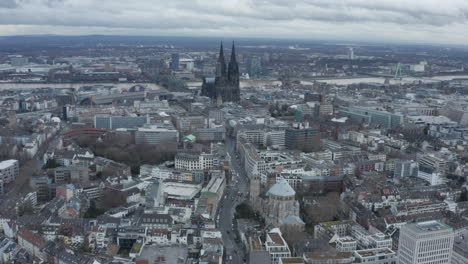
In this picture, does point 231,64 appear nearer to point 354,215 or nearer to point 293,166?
point 293,166

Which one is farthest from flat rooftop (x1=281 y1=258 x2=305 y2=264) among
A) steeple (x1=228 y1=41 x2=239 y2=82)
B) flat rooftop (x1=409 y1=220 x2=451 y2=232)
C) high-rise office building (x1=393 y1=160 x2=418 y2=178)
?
steeple (x1=228 y1=41 x2=239 y2=82)

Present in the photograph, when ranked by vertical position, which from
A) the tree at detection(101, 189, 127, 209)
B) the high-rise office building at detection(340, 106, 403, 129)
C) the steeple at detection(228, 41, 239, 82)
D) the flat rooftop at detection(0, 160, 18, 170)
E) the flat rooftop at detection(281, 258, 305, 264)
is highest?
the steeple at detection(228, 41, 239, 82)

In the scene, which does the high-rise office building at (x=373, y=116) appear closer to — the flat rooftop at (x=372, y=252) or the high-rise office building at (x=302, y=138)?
the high-rise office building at (x=302, y=138)

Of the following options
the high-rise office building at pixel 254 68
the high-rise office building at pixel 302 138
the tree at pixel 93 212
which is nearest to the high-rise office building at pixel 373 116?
the high-rise office building at pixel 302 138

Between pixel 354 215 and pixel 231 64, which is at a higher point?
pixel 231 64

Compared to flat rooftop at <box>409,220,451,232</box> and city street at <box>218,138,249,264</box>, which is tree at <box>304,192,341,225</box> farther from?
flat rooftop at <box>409,220,451,232</box>

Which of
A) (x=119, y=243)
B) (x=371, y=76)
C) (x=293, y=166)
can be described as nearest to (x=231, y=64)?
(x=293, y=166)
